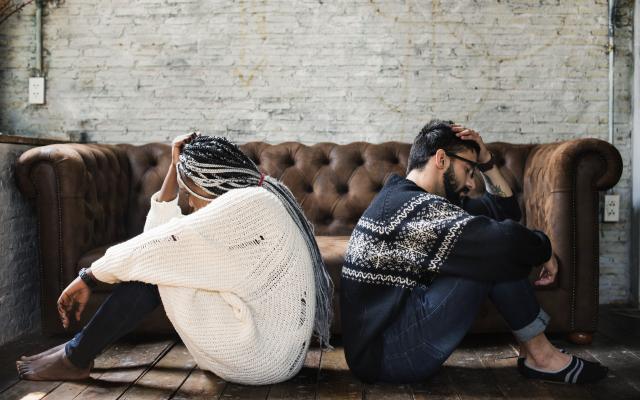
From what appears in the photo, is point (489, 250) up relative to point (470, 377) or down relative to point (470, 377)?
up

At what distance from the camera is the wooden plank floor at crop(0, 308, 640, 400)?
5.76ft

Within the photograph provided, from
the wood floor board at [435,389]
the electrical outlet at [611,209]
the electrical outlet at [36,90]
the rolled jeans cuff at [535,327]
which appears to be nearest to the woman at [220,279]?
the wood floor board at [435,389]

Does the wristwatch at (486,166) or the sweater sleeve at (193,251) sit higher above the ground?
the wristwatch at (486,166)

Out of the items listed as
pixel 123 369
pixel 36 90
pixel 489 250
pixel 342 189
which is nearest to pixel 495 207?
pixel 489 250

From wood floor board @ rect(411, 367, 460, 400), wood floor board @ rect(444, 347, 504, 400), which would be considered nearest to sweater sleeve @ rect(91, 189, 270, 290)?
wood floor board @ rect(411, 367, 460, 400)

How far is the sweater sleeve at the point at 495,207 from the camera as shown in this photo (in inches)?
83.4

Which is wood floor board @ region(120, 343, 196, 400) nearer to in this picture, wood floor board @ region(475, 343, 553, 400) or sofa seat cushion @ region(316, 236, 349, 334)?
sofa seat cushion @ region(316, 236, 349, 334)

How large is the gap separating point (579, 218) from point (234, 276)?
1478mm

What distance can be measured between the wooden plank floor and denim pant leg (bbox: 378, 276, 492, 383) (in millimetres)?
132

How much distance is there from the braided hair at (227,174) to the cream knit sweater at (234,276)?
123mm

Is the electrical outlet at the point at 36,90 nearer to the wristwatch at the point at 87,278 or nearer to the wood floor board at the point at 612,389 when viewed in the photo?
the wristwatch at the point at 87,278

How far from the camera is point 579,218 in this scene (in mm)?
2324

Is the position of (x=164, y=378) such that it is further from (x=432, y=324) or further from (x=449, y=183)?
(x=449, y=183)

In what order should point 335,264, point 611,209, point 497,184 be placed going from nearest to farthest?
point 497,184 < point 335,264 < point 611,209
